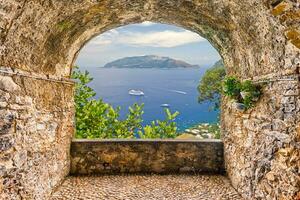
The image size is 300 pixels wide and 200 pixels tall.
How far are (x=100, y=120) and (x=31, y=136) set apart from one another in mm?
9146

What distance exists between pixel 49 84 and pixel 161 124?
1050 centimetres

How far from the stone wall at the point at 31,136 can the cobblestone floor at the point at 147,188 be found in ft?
1.38

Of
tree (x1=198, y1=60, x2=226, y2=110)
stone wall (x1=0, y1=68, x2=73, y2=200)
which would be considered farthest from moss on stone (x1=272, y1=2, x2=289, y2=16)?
tree (x1=198, y1=60, x2=226, y2=110)

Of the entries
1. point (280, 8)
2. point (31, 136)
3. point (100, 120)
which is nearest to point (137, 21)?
point (31, 136)

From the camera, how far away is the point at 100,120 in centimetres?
1316

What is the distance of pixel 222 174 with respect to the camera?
244 inches

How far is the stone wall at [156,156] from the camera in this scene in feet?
20.4

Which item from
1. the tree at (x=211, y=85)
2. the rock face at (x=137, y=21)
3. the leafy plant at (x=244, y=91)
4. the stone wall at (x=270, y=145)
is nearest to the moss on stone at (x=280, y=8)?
the rock face at (x=137, y=21)

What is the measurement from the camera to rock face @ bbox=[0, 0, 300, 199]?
10.5 ft

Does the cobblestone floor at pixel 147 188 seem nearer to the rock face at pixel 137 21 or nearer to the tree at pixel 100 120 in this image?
the rock face at pixel 137 21

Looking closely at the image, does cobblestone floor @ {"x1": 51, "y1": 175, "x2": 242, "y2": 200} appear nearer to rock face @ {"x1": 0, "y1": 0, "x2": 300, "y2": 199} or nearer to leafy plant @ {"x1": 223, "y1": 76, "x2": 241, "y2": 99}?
rock face @ {"x1": 0, "y1": 0, "x2": 300, "y2": 199}

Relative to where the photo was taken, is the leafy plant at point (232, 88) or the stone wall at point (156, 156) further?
the stone wall at point (156, 156)

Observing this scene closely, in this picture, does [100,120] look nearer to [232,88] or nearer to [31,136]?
[31,136]

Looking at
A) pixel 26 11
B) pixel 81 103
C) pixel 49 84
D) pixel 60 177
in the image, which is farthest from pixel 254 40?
pixel 81 103
